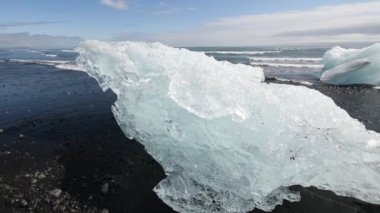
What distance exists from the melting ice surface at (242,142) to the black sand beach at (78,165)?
65 cm

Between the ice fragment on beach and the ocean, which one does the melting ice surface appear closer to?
the ocean

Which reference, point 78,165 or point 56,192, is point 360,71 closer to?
point 78,165

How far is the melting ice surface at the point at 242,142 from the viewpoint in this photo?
7.11 m

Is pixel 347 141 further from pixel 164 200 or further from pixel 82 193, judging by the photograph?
pixel 82 193

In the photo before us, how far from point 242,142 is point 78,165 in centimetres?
519

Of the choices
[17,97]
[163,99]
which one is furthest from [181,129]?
[17,97]

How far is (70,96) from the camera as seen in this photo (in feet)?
62.1

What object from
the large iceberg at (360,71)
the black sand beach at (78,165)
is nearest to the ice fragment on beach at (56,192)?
the black sand beach at (78,165)

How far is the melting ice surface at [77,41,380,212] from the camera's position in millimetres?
7113

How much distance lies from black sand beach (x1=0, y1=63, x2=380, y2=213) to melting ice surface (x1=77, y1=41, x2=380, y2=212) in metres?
0.65

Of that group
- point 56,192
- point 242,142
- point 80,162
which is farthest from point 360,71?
point 56,192

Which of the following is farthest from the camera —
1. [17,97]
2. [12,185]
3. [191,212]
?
[17,97]

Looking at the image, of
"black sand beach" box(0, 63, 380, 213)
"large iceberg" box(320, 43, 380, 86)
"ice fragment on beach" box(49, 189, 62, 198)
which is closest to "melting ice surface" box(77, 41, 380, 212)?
"black sand beach" box(0, 63, 380, 213)

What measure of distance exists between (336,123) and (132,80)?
19.6 ft
